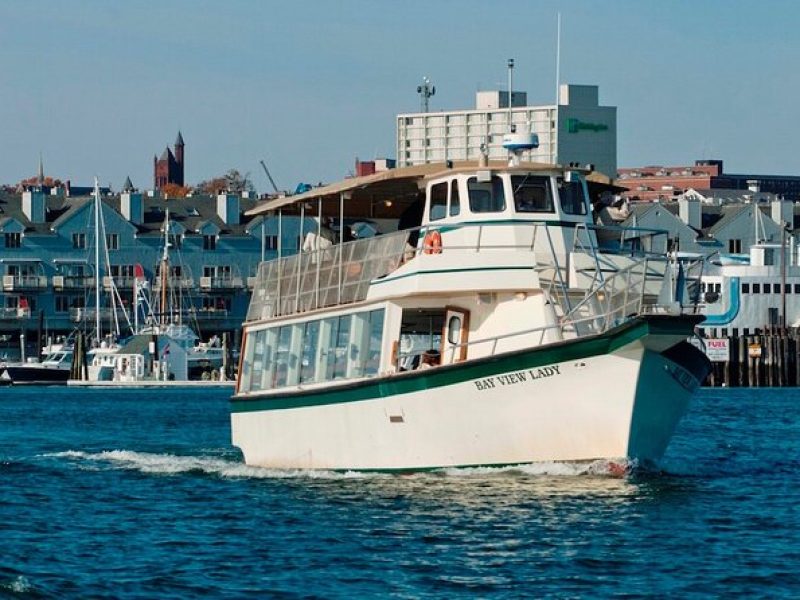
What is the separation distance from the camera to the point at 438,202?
1523 inches

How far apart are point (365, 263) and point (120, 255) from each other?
10886 centimetres

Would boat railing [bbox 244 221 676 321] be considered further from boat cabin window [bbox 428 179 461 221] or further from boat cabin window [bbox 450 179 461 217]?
boat cabin window [bbox 450 179 461 217]

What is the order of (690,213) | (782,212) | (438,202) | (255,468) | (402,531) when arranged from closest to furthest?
(402,531)
(438,202)
(255,468)
(690,213)
(782,212)

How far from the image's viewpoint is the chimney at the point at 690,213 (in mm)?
155250

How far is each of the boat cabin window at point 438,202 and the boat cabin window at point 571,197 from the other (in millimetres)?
2228

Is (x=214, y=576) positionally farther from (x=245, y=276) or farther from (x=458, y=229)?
(x=245, y=276)

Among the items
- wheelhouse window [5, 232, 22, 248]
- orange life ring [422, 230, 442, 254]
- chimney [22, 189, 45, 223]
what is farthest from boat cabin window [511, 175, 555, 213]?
chimney [22, 189, 45, 223]

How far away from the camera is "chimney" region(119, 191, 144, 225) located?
148m

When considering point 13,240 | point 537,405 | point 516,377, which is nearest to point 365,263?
point 516,377

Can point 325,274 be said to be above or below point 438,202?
below

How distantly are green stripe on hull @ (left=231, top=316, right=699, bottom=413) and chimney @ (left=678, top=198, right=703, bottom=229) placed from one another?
120m

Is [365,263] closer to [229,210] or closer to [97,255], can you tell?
[97,255]

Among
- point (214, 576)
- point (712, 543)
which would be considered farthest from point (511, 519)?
point (214, 576)

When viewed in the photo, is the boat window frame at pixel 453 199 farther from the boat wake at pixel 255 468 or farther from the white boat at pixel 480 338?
the boat wake at pixel 255 468
